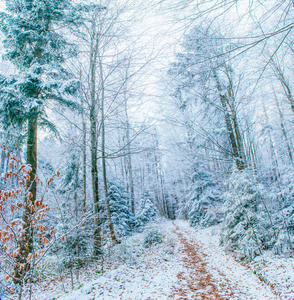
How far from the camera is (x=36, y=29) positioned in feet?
22.6

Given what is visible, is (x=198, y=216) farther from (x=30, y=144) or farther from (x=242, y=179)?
(x=30, y=144)

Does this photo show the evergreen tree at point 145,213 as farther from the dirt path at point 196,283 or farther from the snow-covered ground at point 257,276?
the snow-covered ground at point 257,276

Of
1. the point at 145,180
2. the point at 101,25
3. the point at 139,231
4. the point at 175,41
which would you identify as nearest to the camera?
the point at 175,41

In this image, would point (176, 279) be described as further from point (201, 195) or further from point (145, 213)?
point (145, 213)

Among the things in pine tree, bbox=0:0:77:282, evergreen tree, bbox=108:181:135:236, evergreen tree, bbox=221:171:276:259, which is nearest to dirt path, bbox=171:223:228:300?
evergreen tree, bbox=221:171:276:259

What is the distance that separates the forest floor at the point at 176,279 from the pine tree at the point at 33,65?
221cm

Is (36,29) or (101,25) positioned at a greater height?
(36,29)

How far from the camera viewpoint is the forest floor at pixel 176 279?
3.90 m

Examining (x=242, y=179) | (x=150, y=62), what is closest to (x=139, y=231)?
(x=242, y=179)

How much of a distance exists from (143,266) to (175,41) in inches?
254

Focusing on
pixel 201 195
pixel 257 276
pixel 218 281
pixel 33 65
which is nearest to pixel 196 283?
pixel 218 281

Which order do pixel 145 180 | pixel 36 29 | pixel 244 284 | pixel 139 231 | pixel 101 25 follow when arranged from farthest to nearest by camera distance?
pixel 145 180 → pixel 139 231 → pixel 36 29 → pixel 101 25 → pixel 244 284

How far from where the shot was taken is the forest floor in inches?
153

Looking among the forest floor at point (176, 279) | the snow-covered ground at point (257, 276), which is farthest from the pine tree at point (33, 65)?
the snow-covered ground at point (257, 276)
